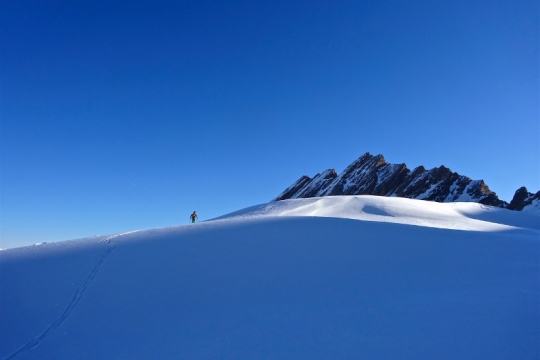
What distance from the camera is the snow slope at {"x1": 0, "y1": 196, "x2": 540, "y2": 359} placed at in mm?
4785

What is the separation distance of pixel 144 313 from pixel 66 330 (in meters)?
1.37

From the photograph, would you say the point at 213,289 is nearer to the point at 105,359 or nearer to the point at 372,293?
the point at 105,359

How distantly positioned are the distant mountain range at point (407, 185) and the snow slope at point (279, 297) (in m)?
54.6

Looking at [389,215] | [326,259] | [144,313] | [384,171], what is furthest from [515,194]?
[144,313]

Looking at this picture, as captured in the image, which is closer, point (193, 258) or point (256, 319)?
point (256, 319)

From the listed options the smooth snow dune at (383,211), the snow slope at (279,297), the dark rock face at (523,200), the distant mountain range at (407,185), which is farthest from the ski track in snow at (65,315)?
the dark rock face at (523,200)

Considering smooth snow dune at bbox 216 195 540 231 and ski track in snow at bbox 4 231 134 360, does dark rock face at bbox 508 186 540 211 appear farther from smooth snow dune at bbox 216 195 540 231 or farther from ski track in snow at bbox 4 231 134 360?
ski track in snow at bbox 4 231 134 360

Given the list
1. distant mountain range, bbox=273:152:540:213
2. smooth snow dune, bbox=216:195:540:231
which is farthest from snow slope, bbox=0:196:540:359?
distant mountain range, bbox=273:152:540:213

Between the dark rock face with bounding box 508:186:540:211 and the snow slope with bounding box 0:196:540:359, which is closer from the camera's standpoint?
the snow slope with bounding box 0:196:540:359

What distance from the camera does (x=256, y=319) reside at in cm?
582

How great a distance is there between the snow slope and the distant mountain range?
179ft

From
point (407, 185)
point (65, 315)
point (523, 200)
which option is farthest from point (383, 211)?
point (523, 200)

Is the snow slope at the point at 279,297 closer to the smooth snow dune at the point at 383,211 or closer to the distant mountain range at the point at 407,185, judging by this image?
the smooth snow dune at the point at 383,211

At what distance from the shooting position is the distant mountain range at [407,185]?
189 feet
